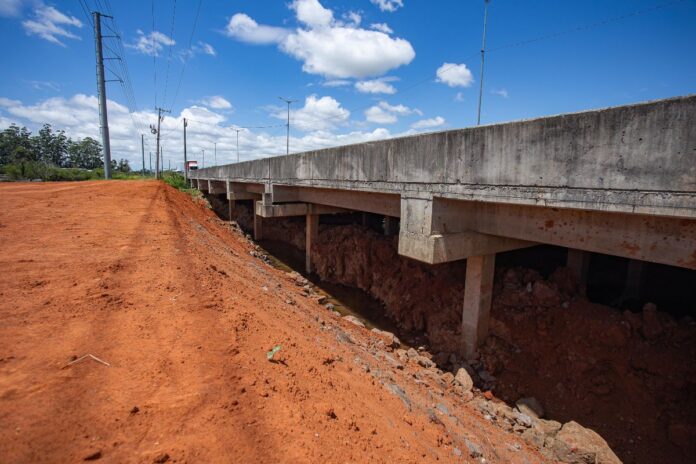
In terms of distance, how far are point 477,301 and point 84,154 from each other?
94.6 metres

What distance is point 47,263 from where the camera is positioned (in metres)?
5.34

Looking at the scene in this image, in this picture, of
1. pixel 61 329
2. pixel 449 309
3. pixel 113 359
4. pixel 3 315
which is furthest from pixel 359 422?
pixel 449 309

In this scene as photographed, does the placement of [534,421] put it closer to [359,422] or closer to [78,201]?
[359,422]

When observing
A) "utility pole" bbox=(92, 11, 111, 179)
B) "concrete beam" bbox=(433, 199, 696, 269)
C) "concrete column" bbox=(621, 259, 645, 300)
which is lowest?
"concrete column" bbox=(621, 259, 645, 300)

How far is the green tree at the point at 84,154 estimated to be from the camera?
242ft

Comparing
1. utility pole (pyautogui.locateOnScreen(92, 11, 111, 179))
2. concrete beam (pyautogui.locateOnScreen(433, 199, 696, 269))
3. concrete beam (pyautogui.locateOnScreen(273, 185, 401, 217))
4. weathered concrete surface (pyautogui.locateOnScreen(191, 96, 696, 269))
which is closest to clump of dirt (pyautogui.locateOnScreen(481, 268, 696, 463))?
weathered concrete surface (pyautogui.locateOnScreen(191, 96, 696, 269))

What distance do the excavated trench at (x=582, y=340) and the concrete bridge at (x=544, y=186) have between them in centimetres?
80

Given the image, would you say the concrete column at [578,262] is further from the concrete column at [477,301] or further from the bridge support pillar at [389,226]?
the bridge support pillar at [389,226]

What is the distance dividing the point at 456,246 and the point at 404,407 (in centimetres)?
348

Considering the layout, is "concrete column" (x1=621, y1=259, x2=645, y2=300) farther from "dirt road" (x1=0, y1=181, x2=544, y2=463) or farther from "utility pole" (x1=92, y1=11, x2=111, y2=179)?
"utility pole" (x1=92, y1=11, x2=111, y2=179)

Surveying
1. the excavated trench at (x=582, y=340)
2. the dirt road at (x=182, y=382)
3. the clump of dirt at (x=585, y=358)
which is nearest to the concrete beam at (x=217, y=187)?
the excavated trench at (x=582, y=340)

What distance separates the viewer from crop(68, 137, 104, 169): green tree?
73.7 m

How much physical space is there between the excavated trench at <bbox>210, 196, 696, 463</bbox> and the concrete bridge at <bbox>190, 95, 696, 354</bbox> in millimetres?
804

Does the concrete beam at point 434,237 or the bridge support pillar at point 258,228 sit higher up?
the concrete beam at point 434,237
